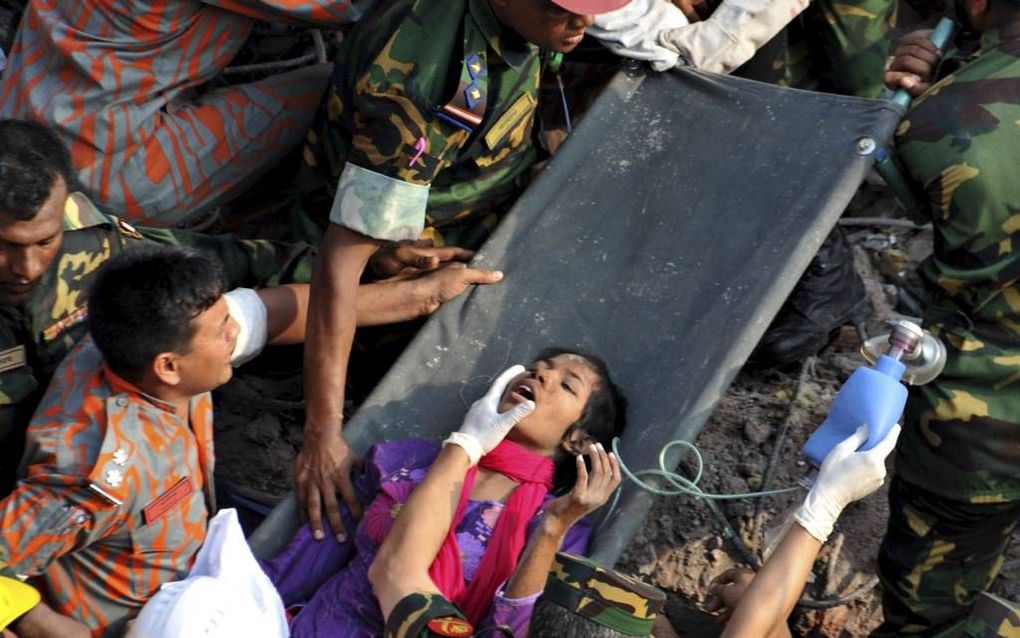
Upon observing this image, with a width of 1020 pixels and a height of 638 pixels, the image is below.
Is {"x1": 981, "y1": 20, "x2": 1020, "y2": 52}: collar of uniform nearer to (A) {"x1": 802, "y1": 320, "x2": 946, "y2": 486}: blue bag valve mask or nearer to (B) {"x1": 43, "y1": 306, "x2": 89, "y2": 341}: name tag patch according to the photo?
(A) {"x1": 802, "y1": 320, "x2": 946, "y2": 486}: blue bag valve mask

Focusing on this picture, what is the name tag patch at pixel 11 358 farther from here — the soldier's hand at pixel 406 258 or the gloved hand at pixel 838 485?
the gloved hand at pixel 838 485

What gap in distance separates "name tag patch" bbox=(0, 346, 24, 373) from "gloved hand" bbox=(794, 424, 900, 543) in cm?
170

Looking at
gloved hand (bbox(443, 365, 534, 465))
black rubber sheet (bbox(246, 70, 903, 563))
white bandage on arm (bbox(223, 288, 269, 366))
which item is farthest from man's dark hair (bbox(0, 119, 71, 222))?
gloved hand (bbox(443, 365, 534, 465))

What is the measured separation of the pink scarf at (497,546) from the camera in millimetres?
2701

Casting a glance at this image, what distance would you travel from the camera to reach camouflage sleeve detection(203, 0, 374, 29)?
10.5 ft

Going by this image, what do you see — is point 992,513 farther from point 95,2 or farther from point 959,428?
point 95,2

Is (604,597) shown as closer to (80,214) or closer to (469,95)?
(469,95)

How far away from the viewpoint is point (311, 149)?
3.48m

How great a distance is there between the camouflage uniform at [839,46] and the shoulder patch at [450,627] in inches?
84.7

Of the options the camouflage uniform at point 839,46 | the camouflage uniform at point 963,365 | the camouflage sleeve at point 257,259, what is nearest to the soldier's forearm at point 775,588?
the camouflage uniform at point 963,365

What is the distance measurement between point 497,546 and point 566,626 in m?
0.73

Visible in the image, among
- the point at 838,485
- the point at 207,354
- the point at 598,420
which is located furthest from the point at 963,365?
the point at 207,354

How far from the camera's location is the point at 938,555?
3.03 m

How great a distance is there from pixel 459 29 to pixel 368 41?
24 cm
